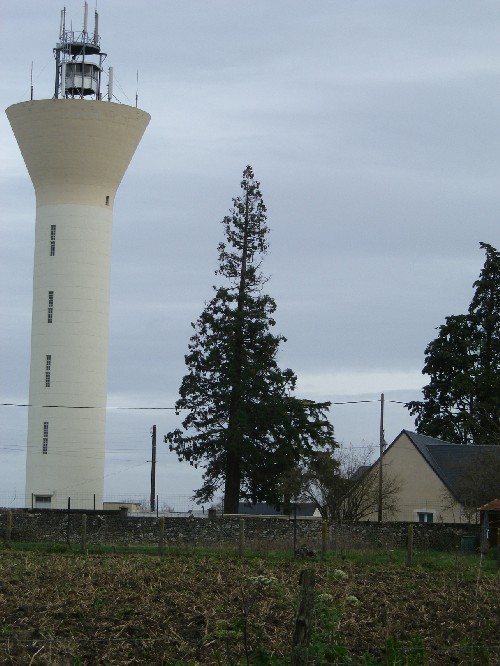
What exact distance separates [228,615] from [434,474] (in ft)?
113

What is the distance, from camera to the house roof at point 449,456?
52.8 metres

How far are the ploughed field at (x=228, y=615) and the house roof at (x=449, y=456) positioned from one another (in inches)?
937

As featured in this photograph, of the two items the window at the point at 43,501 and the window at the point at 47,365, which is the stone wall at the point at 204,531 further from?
the window at the point at 47,365

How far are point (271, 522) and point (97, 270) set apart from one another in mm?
15594

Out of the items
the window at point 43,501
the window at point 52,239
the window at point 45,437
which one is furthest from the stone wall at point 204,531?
the window at point 52,239

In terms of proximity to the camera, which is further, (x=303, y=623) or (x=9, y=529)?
(x=9, y=529)

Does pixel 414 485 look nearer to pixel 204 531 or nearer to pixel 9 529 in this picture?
pixel 204 531

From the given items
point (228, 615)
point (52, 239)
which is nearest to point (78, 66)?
point (52, 239)

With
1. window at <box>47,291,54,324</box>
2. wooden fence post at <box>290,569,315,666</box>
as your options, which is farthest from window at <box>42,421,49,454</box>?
wooden fence post at <box>290,569,315,666</box>

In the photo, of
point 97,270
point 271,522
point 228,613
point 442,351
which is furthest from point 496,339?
point 228,613

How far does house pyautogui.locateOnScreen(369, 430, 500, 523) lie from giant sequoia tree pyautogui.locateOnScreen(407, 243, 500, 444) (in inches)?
380

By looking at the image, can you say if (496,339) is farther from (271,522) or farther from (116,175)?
(271,522)

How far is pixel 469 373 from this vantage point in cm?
6544

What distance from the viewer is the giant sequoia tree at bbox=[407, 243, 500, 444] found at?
64.6 metres
